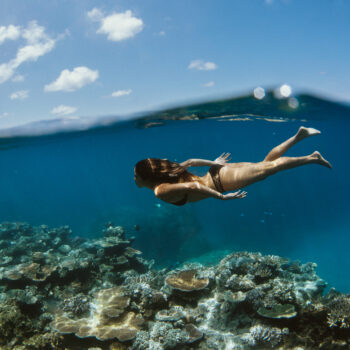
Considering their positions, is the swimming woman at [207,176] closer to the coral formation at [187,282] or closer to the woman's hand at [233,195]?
the woman's hand at [233,195]

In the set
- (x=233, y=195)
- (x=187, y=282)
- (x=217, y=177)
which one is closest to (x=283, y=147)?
(x=217, y=177)

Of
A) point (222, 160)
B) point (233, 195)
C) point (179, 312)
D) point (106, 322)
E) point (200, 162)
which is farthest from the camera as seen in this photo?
point (179, 312)

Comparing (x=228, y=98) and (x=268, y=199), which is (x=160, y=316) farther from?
(x=268, y=199)

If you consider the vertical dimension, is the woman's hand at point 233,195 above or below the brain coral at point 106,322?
above

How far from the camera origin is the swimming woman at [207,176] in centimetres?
→ 399

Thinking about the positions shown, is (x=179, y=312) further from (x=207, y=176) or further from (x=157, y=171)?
(x=157, y=171)

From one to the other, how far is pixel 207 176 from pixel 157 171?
131 centimetres

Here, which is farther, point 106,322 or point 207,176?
point 106,322

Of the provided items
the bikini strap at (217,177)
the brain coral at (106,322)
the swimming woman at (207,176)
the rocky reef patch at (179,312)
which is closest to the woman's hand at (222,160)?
the swimming woman at (207,176)

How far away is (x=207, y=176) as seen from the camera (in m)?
5.38

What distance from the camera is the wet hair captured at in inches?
177

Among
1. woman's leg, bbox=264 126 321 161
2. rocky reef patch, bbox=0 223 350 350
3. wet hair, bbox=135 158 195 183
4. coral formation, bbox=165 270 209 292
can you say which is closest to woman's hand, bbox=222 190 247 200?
wet hair, bbox=135 158 195 183

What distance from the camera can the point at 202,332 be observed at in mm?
6734

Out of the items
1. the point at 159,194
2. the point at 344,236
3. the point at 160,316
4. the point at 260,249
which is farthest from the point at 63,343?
the point at 344,236
